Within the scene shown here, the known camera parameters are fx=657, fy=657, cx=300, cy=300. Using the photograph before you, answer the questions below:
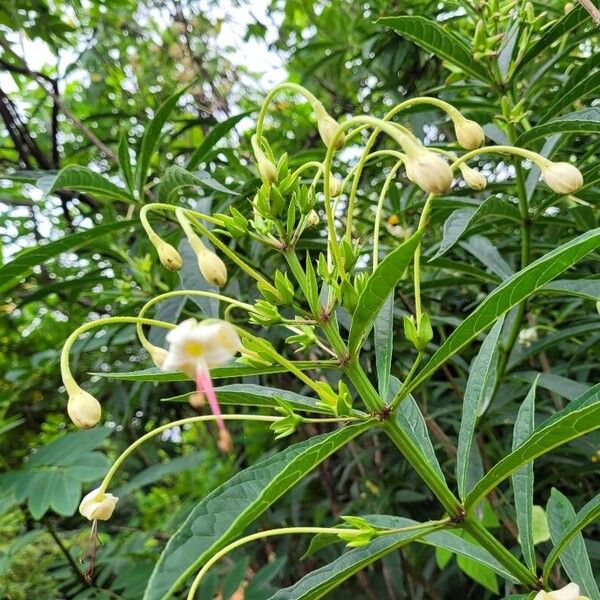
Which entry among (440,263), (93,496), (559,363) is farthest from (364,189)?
(93,496)

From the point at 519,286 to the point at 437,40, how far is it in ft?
2.07

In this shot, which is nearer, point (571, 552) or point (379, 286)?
point (379, 286)

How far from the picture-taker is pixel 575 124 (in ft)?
2.99

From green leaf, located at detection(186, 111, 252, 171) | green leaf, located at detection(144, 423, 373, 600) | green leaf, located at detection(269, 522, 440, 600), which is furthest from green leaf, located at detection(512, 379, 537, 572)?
green leaf, located at detection(186, 111, 252, 171)

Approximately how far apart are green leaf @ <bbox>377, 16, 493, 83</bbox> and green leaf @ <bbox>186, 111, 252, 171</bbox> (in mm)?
352

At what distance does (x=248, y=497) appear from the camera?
568 millimetres

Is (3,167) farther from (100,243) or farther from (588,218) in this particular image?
(588,218)

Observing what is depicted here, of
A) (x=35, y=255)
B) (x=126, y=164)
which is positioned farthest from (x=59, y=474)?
(x=126, y=164)

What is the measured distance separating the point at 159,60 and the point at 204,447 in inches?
61.3

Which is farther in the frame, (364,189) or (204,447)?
(204,447)

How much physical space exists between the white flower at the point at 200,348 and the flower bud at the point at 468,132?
36 centimetres

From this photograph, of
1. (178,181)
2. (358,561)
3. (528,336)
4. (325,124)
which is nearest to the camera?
→ (358,561)

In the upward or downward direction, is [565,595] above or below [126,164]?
below

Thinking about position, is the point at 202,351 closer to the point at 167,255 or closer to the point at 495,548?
the point at 167,255
